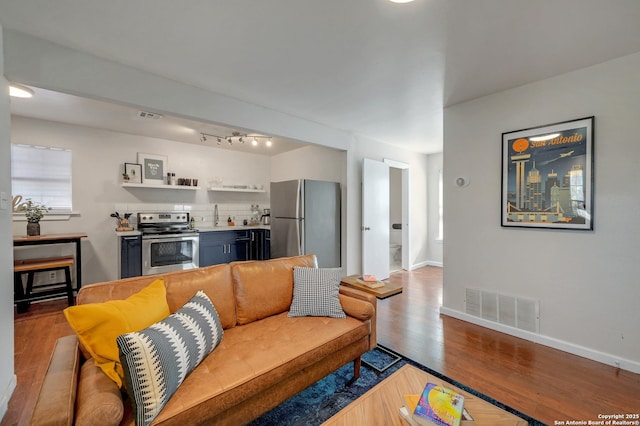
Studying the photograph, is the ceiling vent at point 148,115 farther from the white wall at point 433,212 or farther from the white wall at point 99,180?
the white wall at point 433,212

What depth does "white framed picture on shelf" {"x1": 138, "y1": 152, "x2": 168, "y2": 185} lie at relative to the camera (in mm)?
4359

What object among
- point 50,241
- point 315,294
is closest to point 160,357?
point 315,294

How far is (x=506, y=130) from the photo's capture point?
2768 millimetres

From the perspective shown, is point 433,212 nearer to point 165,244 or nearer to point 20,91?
point 165,244

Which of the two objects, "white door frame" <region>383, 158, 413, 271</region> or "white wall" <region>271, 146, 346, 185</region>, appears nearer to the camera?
"white wall" <region>271, 146, 346, 185</region>

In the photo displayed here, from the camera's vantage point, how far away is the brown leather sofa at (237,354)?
3.49 ft

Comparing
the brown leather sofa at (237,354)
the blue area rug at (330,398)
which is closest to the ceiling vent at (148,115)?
the brown leather sofa at (237,354)

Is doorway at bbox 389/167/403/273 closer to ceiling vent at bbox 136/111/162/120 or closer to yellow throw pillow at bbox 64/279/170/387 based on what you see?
ceiling vent at bbox 136/111/162/120

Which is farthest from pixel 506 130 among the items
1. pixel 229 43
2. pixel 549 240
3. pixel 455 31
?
pixel 229 43

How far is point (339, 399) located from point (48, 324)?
3288 mm

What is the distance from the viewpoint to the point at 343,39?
1914 mm

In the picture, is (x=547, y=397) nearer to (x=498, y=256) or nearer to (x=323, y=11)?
(x=498, y=256)

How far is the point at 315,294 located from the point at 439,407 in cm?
111

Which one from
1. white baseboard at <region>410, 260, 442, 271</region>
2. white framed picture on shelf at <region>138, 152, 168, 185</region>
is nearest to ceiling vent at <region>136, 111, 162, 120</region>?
white framed picture on shelf at <region>138, 152, 168, 185</region>
